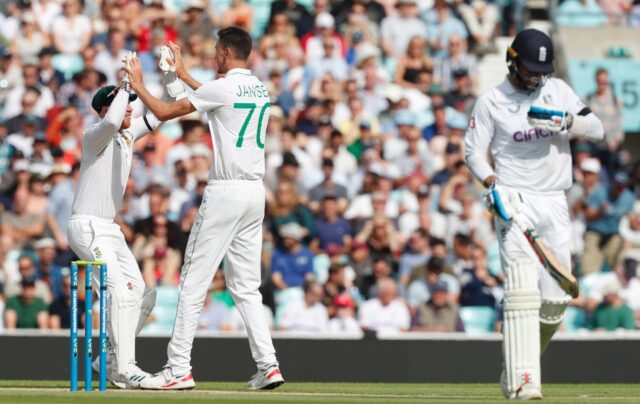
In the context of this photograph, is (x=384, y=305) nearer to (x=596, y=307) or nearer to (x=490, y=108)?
(x=596, y=307)

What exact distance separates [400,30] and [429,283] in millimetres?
5040

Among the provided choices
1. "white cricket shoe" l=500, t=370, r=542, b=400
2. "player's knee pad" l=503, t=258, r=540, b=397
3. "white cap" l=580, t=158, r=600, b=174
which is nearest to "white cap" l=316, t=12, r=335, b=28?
"white cap" l=580, t=158, r=600, b=174

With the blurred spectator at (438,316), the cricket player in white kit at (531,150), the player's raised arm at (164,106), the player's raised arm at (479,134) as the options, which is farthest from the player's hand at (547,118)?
the blurred spectator at (438,316)

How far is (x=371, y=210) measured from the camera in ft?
50.8

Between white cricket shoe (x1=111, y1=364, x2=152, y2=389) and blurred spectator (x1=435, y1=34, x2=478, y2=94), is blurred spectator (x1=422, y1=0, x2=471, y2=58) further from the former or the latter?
white cricket shoe (x1=111, y1=364, x2=152, y2=389)

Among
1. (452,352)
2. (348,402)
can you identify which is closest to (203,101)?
(348,402)

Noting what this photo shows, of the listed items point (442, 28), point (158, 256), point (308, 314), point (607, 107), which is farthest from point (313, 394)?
point (442, 28)

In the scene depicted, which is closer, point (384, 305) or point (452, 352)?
point (452, 352)

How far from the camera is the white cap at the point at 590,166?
1639 centimetres

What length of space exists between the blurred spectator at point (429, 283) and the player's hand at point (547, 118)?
5.23m

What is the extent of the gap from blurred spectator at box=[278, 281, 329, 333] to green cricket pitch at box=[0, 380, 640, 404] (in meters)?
2.65

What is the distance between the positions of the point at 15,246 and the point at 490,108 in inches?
259

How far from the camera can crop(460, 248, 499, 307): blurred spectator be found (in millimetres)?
14211

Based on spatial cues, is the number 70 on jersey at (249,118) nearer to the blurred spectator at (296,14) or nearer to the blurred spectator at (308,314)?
the blurred spectator at (308,314)
